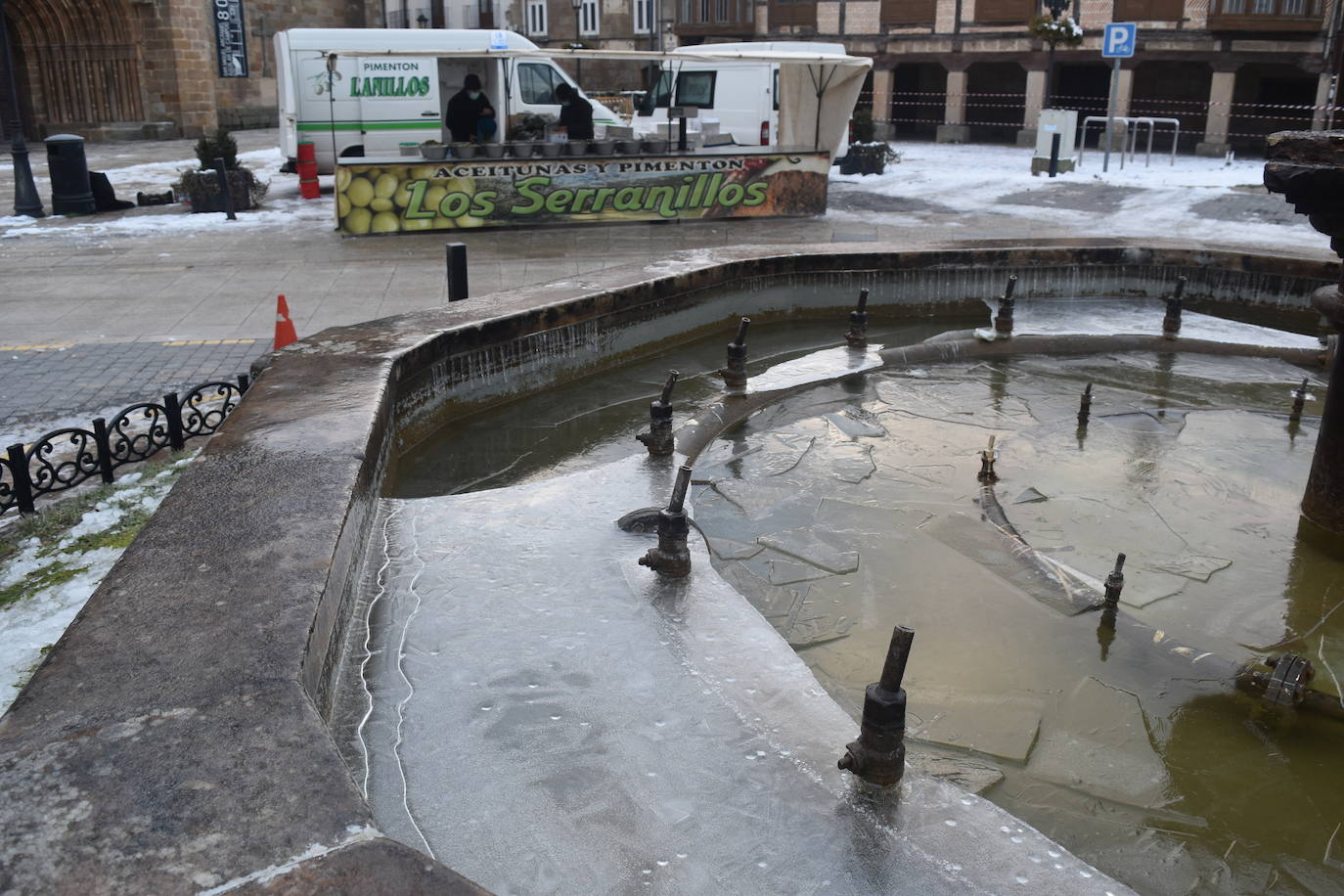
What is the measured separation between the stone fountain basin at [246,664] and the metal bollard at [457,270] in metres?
1.76

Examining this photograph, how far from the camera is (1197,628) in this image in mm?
4785

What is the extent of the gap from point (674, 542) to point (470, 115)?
1556cm

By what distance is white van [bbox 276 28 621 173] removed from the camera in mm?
19500

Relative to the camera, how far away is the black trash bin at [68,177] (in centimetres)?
1700

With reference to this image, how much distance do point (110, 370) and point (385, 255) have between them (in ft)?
17.6

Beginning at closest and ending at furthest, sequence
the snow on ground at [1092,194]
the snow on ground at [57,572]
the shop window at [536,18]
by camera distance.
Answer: the snow on ground at [57,572], the snow on ground at [1092,194], the shop window at [536,18]

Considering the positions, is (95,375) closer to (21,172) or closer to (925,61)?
(21,172)

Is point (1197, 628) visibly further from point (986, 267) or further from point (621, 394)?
point (986, 267)

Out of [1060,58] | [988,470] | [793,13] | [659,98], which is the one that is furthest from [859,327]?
[793,13]

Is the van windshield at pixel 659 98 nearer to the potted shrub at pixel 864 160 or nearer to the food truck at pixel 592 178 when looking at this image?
the potted shrub at pixel 864 160

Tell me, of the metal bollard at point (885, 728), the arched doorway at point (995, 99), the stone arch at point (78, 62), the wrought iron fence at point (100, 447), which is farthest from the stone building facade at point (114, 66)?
the metal bollard at point (885, 728)

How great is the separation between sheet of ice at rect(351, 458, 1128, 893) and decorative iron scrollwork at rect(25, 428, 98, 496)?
92.2 inches

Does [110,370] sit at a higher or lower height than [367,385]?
lower

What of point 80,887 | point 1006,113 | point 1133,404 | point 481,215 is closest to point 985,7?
point 1006,113
